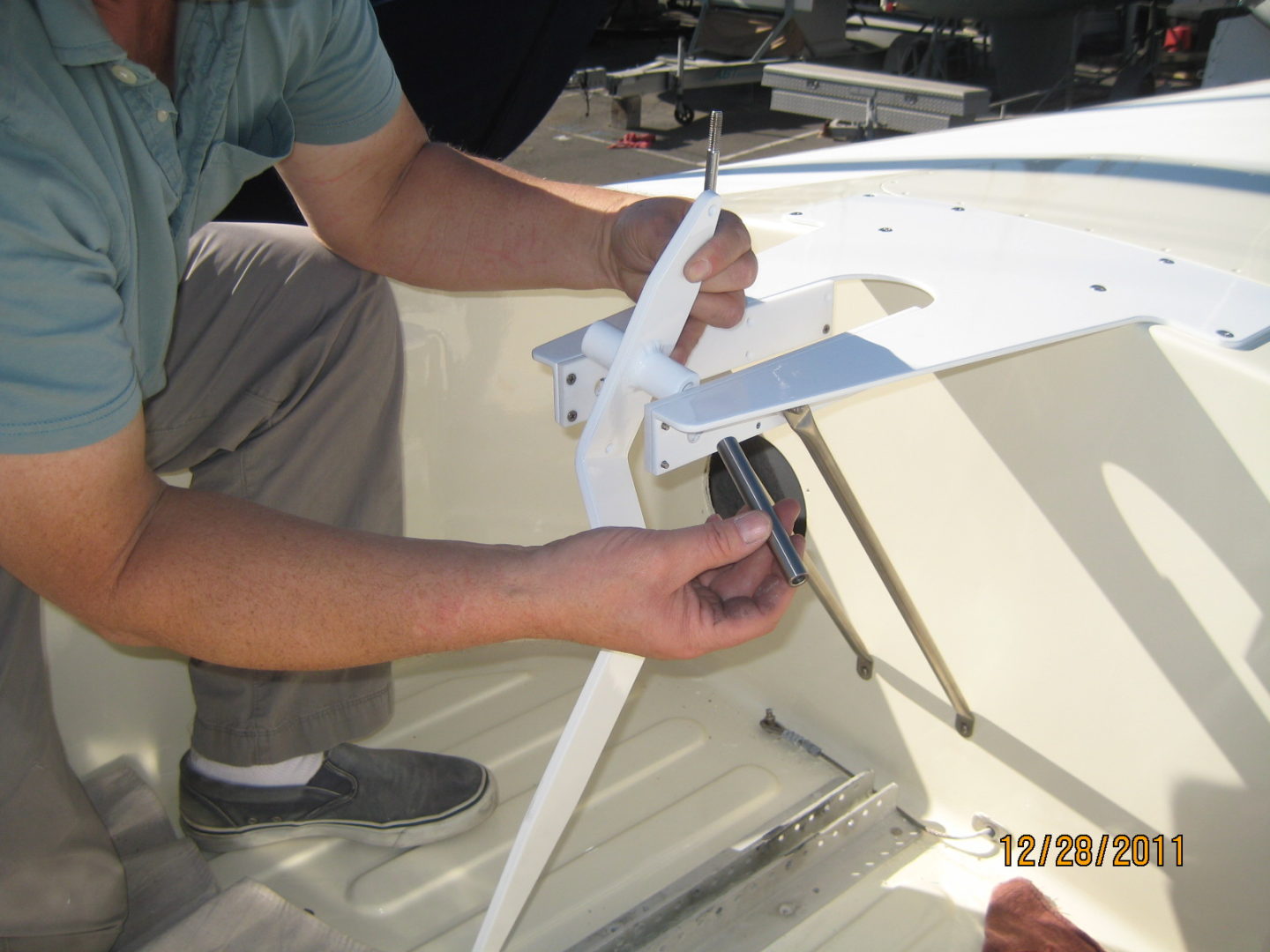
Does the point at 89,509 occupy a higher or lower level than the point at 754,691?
higher

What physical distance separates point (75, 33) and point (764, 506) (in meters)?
0.57

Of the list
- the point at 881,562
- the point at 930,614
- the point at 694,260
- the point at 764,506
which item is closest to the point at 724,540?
the point at 764,506

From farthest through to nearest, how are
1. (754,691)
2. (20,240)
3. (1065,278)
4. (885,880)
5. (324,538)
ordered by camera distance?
(754,691), (885,880), (1065,278), (324,538), (20,240)

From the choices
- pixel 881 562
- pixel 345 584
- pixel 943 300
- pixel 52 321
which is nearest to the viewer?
pixel 52 321

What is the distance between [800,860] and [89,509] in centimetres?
83

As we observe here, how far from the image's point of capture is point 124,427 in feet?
2.36

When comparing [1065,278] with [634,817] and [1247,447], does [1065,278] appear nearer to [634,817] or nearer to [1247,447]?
[1247,447]

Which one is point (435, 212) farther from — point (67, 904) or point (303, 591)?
point (67, 904)

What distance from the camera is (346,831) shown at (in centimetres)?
121

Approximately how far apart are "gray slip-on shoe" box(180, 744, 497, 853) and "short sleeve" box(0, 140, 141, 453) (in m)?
0.62

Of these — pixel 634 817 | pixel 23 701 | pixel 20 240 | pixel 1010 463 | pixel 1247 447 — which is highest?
pixel 20 240

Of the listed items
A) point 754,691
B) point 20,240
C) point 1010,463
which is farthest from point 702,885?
point 20,240
